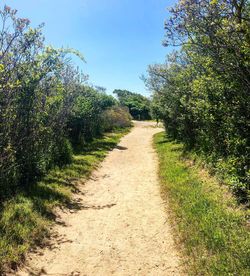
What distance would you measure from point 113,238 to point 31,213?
214cm

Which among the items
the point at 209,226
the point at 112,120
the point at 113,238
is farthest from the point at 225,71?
the point at 112,120

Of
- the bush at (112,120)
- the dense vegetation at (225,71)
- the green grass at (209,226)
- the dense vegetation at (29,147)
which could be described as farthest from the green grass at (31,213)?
the bush at (112,120)

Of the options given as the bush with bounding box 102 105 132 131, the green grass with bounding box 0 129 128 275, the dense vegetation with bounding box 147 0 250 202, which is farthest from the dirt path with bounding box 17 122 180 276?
the bush with bounding box 102 105 132 131

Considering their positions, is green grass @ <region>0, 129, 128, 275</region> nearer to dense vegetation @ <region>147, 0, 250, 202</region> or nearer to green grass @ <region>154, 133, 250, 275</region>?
green grass @ <region>154, 133, 250, 275</region>

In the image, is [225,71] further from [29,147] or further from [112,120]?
[112,120]

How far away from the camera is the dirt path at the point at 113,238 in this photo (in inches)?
207

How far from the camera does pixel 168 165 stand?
13289mm

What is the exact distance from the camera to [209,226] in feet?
20.3

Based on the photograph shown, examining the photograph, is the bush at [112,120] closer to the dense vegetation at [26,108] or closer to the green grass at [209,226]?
the dense vegetation at [26,108]

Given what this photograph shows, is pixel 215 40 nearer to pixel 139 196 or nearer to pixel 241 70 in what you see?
pixel 241 70

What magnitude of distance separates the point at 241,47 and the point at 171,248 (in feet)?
14.1

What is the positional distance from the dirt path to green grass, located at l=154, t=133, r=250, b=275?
338mm

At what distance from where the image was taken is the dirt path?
5270 millimetres

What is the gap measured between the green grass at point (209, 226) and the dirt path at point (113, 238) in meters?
0.34
